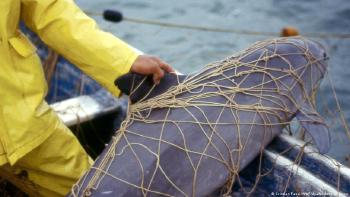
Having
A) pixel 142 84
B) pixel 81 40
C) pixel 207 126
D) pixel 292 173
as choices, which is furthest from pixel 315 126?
pixel 81 40

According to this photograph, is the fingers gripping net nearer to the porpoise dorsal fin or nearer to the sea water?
the porpoise dorsal fin

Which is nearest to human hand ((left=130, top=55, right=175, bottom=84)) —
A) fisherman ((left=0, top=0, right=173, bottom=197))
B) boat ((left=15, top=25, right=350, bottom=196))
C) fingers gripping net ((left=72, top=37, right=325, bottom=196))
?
fisherman ((left=0, top=0, right=173, bottom=197))

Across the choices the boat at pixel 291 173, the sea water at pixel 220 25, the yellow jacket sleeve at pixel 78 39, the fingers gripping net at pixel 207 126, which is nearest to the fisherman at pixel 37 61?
the yellow jacket sleeve at pixel 78 39

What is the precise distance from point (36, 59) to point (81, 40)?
38 centimetres

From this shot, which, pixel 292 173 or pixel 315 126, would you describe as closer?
pixel 292 173

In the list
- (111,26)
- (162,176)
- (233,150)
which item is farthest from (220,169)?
(111,26)

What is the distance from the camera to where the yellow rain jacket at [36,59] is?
325 cm

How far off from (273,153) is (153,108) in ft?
2.97

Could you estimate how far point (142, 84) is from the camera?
3.44 meters

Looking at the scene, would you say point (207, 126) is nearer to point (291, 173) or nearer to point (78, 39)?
point (291, 173)

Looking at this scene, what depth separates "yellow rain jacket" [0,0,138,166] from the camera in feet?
10.7

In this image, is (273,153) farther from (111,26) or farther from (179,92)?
(111,26)

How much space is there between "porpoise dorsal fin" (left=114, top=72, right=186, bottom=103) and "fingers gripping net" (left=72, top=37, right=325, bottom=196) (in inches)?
1.4

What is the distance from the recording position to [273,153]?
3.58 meters
